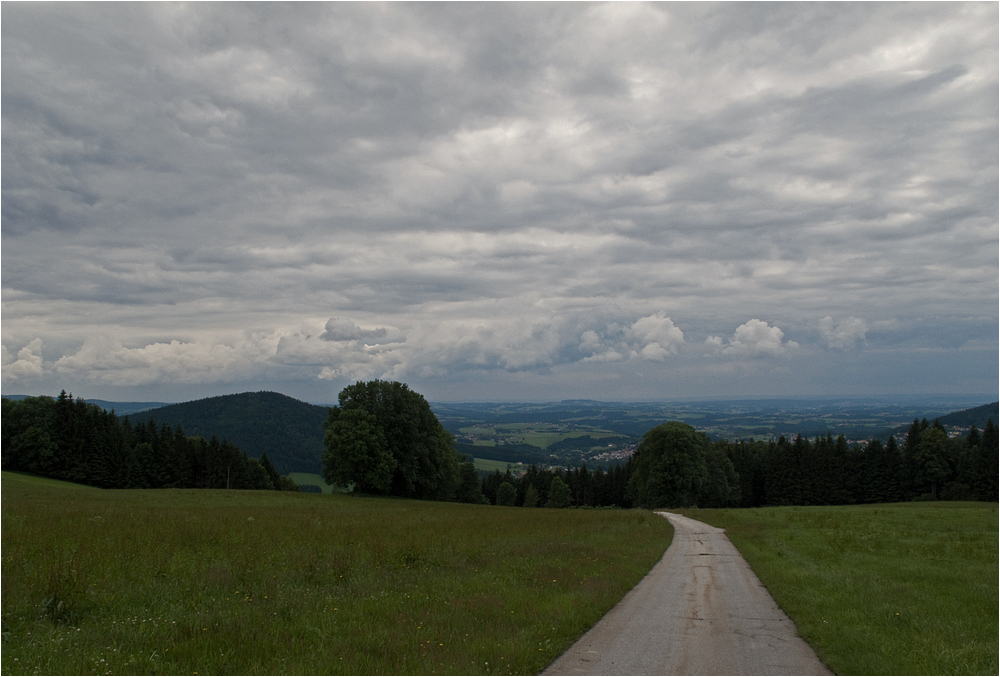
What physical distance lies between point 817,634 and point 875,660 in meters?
1.37

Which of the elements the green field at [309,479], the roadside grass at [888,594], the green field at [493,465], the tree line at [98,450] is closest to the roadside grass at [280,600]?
the roadside grass at [888,594]

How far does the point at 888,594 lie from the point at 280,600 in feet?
41.0

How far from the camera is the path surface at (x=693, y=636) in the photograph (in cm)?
767

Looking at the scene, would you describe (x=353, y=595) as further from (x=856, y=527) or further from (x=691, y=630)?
(x=856, y=527)

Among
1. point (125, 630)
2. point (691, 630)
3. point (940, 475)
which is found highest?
point (125, 630)

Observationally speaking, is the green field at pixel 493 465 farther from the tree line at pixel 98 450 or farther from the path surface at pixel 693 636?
the path surface at pixel 693 636

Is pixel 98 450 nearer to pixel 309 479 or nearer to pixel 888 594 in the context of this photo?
pixel 888 594

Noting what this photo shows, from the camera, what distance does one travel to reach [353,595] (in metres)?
10.6

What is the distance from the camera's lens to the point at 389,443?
190 feet

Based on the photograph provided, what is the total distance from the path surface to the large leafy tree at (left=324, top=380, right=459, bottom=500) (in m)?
43.7

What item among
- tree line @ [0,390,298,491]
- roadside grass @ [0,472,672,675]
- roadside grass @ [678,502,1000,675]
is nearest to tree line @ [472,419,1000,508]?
roadside grass @ [678,502,1000,675]

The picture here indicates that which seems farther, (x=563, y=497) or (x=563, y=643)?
(x=563, y=497)

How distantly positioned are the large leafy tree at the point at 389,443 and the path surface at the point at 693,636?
43670mm

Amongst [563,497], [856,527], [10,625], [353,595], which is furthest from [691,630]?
[563,497]
